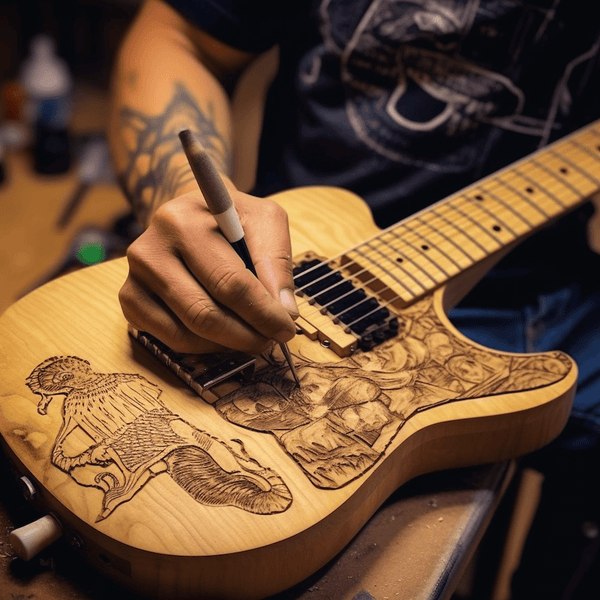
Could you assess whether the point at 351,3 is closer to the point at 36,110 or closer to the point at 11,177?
the point at 36,110

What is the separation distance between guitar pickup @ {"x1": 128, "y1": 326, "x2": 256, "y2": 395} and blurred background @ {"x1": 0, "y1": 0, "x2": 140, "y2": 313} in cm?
101

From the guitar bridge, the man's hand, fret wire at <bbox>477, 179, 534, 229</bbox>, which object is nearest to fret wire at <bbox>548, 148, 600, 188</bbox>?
fret wire at <bbox>477, 179, 534, 229</bbox>

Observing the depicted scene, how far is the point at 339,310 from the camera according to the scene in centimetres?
70

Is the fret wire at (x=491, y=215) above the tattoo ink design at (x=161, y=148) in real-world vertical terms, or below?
above

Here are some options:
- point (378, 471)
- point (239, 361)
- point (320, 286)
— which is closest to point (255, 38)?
point (320, 286)

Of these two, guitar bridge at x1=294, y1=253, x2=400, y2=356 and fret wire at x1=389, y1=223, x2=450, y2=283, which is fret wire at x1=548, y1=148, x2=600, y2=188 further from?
guitar bridge at x1=294, y1=253, x2=400, y2=356

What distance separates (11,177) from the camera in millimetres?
1926

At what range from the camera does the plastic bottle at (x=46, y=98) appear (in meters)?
1.80

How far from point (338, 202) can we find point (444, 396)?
34cm

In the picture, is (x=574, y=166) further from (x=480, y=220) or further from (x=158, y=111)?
(x=158, y=111)

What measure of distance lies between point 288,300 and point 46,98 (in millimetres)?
1448

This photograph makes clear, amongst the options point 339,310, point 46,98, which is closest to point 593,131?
point 339,310

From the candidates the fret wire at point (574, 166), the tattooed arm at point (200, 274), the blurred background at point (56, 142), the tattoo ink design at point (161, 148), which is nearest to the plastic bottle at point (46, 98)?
the blurred background at point (56, 142)

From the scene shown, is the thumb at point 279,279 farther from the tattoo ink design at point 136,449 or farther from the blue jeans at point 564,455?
the blue jeans at point 564,455
